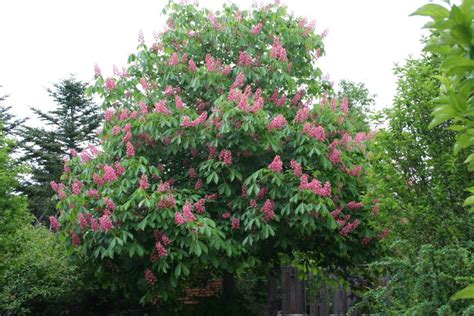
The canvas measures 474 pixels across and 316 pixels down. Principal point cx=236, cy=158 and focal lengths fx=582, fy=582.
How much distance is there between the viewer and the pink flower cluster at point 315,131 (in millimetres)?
7332

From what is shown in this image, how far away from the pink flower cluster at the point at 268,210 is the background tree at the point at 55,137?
18.4 meters

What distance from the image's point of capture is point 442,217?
16.2ft

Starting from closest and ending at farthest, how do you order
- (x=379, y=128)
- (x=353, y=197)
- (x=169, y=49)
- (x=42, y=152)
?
(x=379, y=128) → (x=353, y=197) → (x=169, y=49) → (x=42, y=152)

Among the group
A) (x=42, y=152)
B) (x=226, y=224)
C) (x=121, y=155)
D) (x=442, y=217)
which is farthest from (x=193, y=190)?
(x=42, y=152)

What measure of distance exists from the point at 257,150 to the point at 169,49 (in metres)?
2.35

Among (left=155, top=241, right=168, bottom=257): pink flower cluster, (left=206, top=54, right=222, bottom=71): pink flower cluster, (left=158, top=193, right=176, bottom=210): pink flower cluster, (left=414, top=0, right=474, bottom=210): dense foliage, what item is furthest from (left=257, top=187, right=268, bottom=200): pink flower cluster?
(left=414, top=0, right=474, bottom=210): dense foliage

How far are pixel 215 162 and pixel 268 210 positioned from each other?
94cm

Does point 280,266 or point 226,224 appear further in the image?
point 280,266

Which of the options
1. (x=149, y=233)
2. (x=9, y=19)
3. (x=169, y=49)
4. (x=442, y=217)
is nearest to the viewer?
(x=442, y=217)

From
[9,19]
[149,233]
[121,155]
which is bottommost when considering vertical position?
[149,233]

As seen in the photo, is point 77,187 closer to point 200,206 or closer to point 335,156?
point 200,206

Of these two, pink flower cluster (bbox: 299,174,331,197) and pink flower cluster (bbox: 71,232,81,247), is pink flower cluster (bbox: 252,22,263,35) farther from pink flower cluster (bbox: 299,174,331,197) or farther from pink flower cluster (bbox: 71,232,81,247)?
pink flower cluster (bbox: 71,232,81,247)

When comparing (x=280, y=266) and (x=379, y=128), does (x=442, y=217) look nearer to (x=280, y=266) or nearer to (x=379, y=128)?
(x=379, y=128)

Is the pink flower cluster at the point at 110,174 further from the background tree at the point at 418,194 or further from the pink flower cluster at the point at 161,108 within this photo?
the background tree at the point at 418,194
